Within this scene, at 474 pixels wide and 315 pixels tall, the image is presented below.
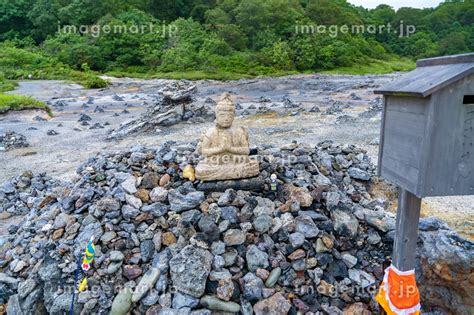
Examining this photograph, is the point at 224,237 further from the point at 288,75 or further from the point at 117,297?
the point at 288,75

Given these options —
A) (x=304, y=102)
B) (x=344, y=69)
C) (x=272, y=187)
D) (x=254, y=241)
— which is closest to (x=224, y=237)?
(x=254, y=241)

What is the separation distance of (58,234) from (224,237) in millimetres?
2668

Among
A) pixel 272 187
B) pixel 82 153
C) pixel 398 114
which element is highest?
pixel 398 114

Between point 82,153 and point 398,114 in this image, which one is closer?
point 398,114

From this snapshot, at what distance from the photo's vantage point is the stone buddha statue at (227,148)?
Answer: 583 centimetres

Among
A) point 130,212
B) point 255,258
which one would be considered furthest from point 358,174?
point 130,212

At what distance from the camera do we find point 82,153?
1289 centimetres

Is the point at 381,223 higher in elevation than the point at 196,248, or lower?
higher

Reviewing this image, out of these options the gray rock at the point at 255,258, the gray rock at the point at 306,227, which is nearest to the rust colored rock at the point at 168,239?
the gray rock at the point at 255,258

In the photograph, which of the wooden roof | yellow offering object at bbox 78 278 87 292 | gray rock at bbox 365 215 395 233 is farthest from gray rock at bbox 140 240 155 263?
the wooden roof

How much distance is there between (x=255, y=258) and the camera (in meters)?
4.98

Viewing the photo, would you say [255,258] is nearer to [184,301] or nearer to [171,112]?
[184,301]

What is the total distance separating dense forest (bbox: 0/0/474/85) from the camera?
40.6 metres
